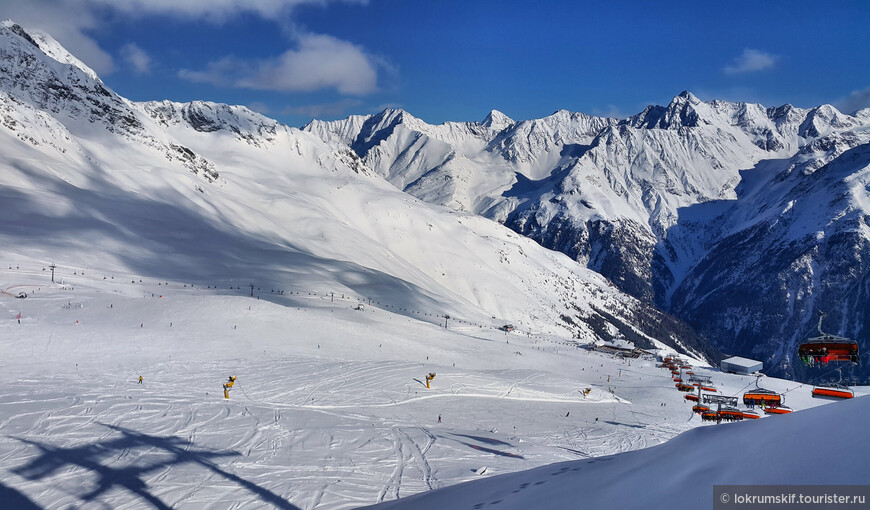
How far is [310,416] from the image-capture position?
103ft

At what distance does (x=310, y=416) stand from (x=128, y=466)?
11.2 meters

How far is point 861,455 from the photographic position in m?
6.49

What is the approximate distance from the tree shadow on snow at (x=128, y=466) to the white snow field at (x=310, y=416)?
83mm

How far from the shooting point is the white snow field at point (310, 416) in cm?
1055

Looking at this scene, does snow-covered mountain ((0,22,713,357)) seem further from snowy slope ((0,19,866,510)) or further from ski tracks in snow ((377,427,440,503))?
ski tracks in snow ((377,427,440,503))

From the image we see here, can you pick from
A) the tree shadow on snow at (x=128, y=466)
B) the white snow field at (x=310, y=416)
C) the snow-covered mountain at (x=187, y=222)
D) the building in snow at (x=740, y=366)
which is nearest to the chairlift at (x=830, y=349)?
the white snow field at (x=310, y=416)

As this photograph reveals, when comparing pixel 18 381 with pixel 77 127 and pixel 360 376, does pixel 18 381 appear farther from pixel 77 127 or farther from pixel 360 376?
Answer: pixel 77 127

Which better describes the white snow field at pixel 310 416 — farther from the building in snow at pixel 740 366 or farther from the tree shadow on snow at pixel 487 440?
the building in snow at pixel 740 366

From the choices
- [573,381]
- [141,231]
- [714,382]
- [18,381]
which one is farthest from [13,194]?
[714,382]

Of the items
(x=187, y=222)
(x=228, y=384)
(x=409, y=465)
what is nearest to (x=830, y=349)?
(x=409, y=465)

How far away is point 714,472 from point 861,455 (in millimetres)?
1869

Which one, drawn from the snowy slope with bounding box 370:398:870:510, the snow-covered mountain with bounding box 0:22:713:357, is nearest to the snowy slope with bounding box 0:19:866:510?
the snowy slope with bounding box 370:398:870:510

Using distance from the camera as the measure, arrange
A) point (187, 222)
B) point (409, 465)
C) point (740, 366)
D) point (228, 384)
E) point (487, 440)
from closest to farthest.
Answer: point (409, 465) → point (487, 440) → point (228, 384) → point (740, 366) → point (187, 222)

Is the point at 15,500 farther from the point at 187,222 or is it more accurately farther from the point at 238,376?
the point at 187,222
